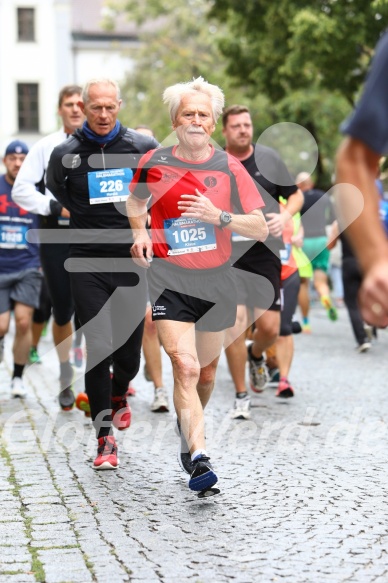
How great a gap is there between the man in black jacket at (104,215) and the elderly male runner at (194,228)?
2.26 feet

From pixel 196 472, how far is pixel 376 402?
424 centimetres

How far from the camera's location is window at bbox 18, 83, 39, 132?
180ft

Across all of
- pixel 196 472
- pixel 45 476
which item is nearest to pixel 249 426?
pixel 45 476

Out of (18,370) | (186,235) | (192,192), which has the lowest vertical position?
(18,370)

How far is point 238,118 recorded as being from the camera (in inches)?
360

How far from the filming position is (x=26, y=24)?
54.6 meters

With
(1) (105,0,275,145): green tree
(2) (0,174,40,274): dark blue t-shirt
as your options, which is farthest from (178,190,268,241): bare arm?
(1) (105,0,275,145): green tree

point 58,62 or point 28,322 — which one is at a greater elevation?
point 58,62

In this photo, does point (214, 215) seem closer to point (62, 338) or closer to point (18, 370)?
point (62, 338)

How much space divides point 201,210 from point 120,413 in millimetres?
1916

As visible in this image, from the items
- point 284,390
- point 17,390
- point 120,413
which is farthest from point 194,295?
point 17,390

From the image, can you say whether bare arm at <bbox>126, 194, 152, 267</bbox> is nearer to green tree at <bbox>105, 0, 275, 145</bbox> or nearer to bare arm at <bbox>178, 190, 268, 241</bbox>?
bare arm at <bbox>178, 190, 268, 241</bbox>

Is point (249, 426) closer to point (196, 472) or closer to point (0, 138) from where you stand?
point (196, 472)

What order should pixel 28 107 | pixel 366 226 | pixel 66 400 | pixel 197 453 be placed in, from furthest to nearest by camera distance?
pixel 28 107 < pixel 66 400 < pixel 197 453 < pixel 366 226
